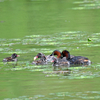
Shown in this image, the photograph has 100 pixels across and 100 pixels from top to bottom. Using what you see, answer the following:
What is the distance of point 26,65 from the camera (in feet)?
29.9

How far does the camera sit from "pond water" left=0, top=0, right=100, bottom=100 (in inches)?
283

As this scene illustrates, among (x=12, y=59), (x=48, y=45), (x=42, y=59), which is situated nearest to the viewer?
(x=42, y=59)

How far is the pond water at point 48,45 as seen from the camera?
23.6ft

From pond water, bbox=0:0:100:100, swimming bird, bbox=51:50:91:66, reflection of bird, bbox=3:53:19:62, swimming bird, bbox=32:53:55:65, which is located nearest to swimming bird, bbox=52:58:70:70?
swimming bird, bbox=51:50:91:66

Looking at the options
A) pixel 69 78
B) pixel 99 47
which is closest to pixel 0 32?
pixel 99 47

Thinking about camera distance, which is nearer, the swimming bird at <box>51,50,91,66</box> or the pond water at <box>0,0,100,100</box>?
the pond water at <box>0,0,100,100</box>

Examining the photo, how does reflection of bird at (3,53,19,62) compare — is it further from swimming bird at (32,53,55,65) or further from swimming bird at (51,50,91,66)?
swimming bird at (51,50,91,66)

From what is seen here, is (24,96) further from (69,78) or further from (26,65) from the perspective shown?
(26,65)

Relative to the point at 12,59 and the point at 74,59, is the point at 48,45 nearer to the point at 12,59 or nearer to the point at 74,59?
the point at 12,59

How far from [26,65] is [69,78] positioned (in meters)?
1.46

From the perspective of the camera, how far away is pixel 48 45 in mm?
11469

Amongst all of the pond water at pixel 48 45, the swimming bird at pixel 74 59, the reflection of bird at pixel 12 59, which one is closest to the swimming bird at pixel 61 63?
the swimming bird at pixel 74 59

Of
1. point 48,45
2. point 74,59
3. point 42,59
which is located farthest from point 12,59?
point 48,45

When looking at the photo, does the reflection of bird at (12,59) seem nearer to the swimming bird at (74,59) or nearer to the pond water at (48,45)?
the pond water at (48,45)
